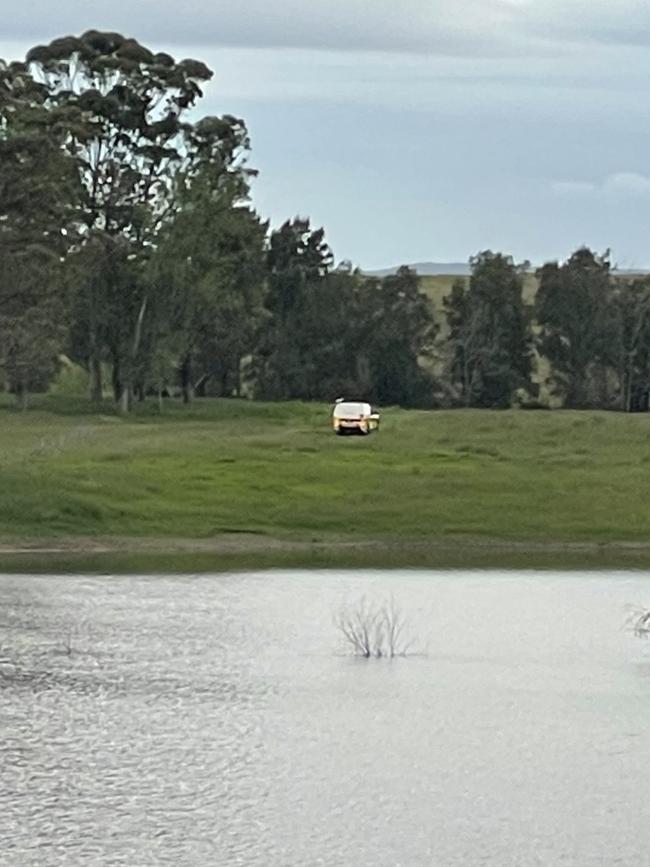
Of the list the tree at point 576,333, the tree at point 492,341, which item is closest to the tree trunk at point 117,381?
the tree at point 492,341

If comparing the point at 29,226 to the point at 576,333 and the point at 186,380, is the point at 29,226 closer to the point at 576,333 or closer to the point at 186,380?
the point at 186,380

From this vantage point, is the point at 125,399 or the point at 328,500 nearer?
the point at 328,500

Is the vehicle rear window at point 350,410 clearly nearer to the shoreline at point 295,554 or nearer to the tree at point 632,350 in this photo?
the shoreline at point 295,554

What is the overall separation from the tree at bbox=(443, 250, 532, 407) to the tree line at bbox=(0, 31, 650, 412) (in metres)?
0.10

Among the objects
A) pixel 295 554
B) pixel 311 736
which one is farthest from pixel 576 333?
pixel 311 736

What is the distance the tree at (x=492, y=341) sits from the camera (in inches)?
3895

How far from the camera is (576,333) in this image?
100438mm

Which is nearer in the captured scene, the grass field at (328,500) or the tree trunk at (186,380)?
the grass field at (328,500)

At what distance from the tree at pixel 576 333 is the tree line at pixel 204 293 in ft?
0.30

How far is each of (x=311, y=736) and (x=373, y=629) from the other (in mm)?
7350

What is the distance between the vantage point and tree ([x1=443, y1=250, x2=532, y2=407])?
98938 mm

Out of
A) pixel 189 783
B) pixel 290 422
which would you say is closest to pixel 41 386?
pixel 290 422

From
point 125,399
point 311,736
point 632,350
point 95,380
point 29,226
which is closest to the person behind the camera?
point 311,736

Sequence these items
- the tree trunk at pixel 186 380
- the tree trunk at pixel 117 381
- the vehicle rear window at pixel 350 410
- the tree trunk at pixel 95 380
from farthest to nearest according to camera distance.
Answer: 1. the tree trunk at pixel 186 380
2. the tree trunk at pixel 95 380
3. the tree trunk at pixel 117 381
4. the vehicle rear window at pixel 350 410
